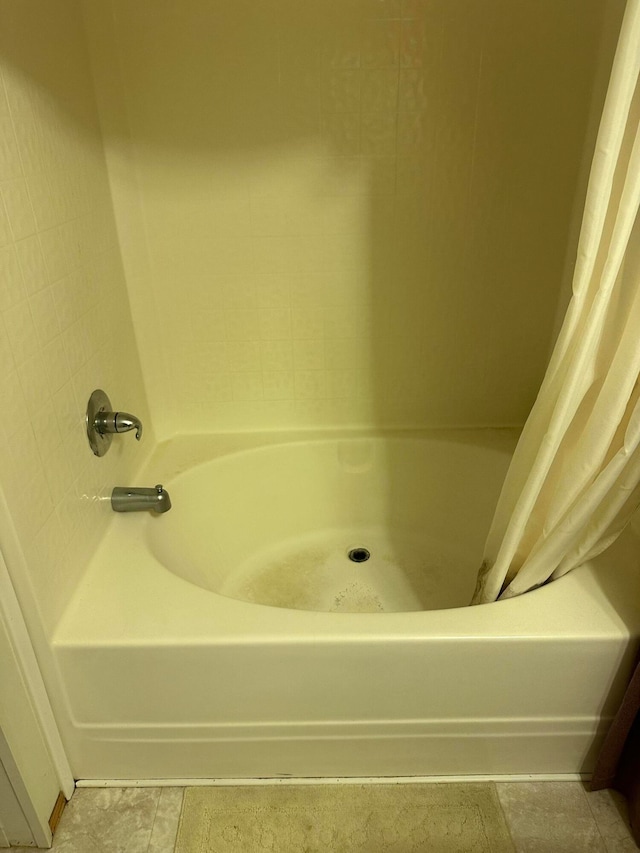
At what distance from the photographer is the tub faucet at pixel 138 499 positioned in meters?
1.35

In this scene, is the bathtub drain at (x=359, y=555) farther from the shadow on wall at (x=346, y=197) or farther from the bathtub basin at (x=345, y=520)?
the shadow on wall at (x=346, y=197)

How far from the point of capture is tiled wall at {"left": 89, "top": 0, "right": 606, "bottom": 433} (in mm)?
1367

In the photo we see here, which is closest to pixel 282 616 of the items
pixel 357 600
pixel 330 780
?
pixel 330 780

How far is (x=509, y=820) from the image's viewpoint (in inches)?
44.0

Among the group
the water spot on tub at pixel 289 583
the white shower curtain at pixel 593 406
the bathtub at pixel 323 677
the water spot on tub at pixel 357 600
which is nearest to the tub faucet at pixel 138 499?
the bathtub at pixel 323 677

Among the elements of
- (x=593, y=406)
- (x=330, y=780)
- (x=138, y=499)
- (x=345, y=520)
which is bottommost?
(x=330, y=780)

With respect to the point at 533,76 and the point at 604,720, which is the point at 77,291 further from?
the point at 604,720

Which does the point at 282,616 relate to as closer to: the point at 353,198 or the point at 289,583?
the point at 289,583

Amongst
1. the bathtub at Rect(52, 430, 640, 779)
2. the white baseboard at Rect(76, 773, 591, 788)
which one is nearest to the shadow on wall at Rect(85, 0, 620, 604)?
the bathtub at Rect(52, 430, 640, 779)

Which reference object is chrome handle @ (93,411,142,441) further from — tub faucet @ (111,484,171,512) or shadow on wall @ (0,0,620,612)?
shadow on wall @ (0,0,620,612)

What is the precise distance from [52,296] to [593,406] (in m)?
0.99

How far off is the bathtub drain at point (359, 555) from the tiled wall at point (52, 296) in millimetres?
685

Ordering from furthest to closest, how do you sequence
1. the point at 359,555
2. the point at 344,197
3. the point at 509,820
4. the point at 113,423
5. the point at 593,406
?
the point at 359,555
the point at 344,197
the point at 113,423
the point at 509,820
the point at 593,406

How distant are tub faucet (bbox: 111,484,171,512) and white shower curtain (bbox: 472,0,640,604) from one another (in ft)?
2.41
